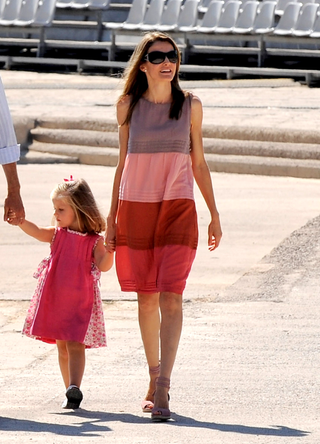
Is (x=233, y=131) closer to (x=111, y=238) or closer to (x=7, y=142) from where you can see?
(x=111, y=238)

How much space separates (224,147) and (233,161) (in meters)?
0.43

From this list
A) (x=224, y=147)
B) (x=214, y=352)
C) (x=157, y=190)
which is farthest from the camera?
(x=224, y=147)

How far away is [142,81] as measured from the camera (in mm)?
4035


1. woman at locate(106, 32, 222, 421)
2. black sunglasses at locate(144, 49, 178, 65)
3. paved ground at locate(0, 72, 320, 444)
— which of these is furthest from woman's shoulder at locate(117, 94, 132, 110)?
paved ground at locate(0, 72, 320, 444)

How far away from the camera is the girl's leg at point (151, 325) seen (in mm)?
4016

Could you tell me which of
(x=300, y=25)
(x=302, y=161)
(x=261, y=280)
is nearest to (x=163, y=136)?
(x=261, y=280)

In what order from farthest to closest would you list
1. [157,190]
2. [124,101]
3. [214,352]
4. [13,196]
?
[214,352]
[124,101]
[157,190]
[13,196]

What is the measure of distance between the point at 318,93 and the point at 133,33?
13.7 ft

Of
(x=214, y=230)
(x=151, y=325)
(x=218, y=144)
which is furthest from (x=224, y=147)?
(x=151, y=325)

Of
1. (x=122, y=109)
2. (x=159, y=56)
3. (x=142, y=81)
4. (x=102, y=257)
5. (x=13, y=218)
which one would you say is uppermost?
(x=159, y=56)

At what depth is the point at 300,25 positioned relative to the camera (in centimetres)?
1623

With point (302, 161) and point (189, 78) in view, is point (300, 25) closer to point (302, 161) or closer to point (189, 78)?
point (189, 78)

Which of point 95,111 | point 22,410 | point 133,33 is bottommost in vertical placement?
point 22,410

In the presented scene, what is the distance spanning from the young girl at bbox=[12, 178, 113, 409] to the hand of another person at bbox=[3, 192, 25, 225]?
0.62ft
